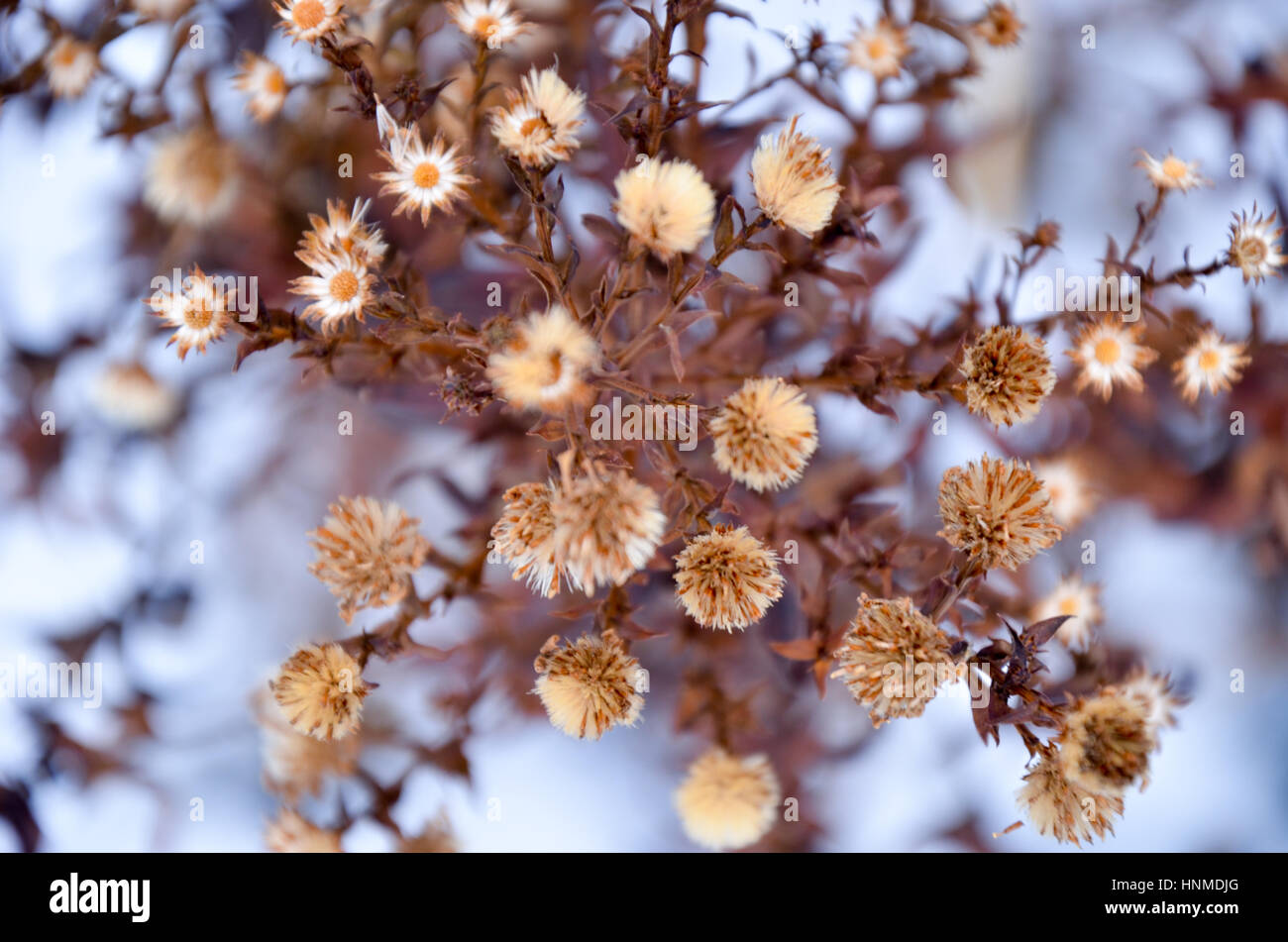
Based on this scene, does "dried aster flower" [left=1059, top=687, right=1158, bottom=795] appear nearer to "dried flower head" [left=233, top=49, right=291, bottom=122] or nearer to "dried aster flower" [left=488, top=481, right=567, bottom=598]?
"dried aster flower" [left=488, top=481, right=567, bottom=598]

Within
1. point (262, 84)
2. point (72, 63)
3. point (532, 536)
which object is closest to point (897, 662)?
point (532, 536)

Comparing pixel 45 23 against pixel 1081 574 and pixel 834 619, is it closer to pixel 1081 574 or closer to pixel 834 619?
pixel 834 619

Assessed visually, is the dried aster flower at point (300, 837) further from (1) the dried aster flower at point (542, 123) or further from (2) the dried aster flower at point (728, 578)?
(1) the dried aster flower at point (542, 123)

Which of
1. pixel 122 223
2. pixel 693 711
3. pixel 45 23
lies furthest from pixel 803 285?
pixel 45 23

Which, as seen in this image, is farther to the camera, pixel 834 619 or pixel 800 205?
pixel 834 619

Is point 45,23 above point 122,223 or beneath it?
above
